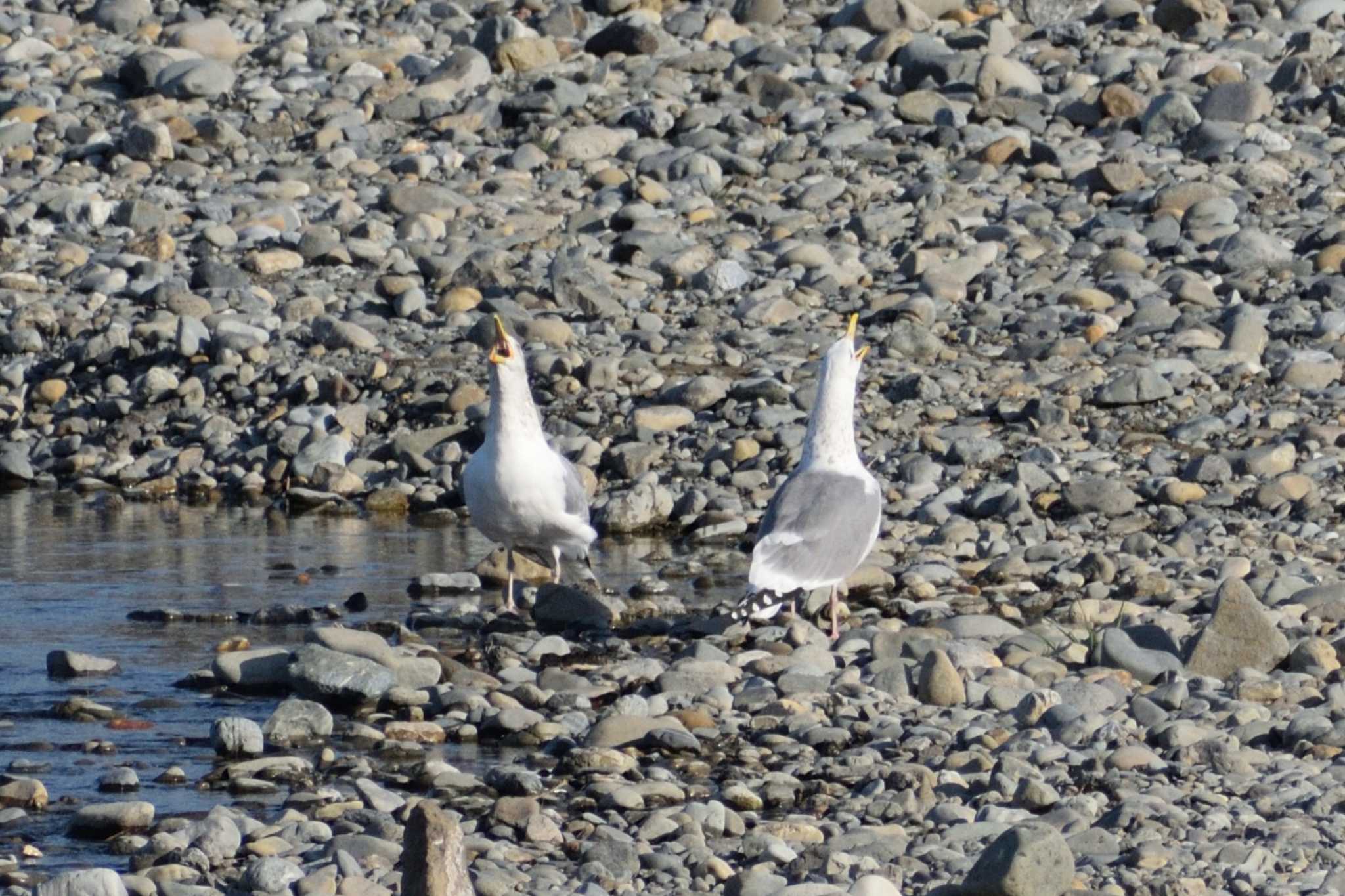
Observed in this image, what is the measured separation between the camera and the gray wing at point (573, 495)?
26.7 ft

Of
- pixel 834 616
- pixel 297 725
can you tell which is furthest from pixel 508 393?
pixel 297 725

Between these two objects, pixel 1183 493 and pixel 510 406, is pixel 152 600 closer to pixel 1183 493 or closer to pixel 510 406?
pixel 510 406

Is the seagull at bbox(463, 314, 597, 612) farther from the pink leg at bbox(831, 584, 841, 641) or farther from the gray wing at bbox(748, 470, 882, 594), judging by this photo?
the pink leg at bbox(831, 584, 841, 641)

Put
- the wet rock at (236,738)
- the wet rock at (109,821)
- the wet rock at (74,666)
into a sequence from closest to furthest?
1. the wet rock at (109,821)
2. the wet rock at (236,738)
3. the wet rock at (74,666)

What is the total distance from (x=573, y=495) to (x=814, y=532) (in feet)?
3.60

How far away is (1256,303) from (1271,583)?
435cm

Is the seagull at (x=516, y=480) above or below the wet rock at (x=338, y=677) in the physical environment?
above

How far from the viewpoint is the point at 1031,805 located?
5484 millimetres

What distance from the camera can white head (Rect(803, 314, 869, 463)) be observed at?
8055 millimetres

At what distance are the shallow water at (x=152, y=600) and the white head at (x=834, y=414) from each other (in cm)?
105

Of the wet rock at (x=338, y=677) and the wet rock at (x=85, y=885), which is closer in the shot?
the wet rock at (x=85, y=885)

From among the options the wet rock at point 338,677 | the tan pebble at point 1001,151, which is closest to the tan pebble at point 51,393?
the wet rock at point 338,677

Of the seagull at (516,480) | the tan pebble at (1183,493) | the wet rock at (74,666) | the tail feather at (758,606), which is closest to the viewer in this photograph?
the wet rock at (74,666)

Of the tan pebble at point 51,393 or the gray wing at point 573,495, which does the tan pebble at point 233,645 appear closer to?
the gray wing at point 573,495
